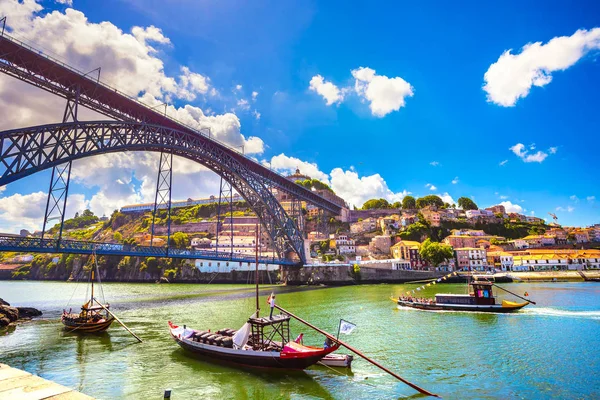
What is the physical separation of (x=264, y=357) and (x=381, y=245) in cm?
7199

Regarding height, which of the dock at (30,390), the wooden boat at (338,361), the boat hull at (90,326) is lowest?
the wooden boat at (338,361)

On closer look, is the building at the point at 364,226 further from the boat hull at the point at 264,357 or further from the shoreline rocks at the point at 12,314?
the boat hull at the point at 264,357

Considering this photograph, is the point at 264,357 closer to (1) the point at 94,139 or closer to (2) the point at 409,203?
(1) the point at 94,139

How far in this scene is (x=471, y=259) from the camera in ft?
235

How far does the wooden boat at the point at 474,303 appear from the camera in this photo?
24.9 m

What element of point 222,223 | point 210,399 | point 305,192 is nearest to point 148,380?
point 210,399

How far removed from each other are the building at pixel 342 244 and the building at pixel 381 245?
494 centimetres

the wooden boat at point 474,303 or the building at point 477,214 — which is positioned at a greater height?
the building at point 477,214

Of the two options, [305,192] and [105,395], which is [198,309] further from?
[305,192]

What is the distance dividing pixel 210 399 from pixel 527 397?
385 inches

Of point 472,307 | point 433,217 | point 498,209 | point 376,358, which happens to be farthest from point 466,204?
point 376,358

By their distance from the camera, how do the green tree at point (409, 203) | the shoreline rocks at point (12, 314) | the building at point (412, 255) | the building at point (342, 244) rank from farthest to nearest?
1. the green tree at point (409, 203)
2. the building at point (342, 244)
3. the building at point (412, 255)
4. the shoreline rocks at point (12, 314)

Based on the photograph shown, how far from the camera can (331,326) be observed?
2042cm

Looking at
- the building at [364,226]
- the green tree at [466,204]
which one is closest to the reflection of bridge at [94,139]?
the building at [364,226]
